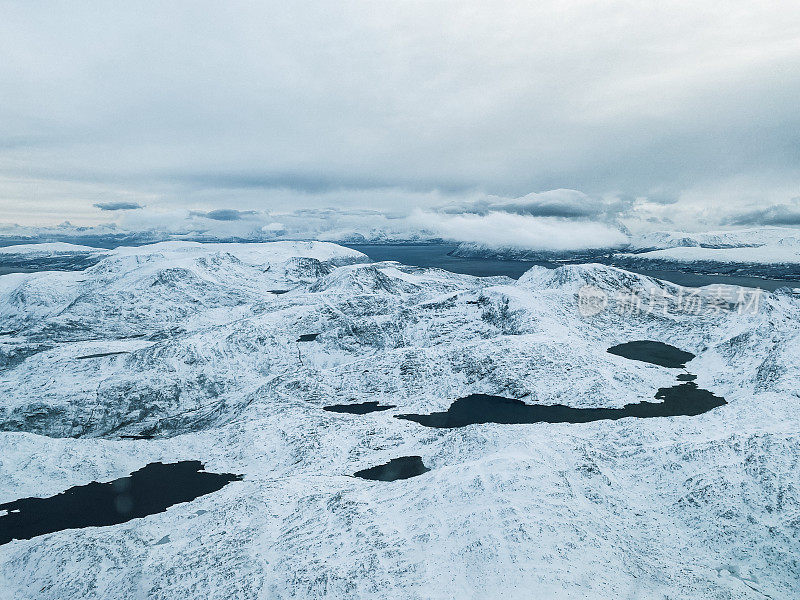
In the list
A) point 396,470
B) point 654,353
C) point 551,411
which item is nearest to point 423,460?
point 396,470

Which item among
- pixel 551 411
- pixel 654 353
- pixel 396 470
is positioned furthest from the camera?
pixel 654 353

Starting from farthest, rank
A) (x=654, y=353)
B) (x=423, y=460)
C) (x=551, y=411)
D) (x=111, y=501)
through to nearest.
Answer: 1. (x=654, y=353)
2. (x=551, y=411)
3. (x=423, y=460)
4. (x=111, y=501)

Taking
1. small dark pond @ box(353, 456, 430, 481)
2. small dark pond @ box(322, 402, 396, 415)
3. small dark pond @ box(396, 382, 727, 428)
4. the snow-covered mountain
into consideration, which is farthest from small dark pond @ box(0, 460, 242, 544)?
small dark pond @ box(396, 382, 727, 428)

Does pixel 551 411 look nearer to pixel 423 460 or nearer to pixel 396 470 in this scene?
pixel 423 460

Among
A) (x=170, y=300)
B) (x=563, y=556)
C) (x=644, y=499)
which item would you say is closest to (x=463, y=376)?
(x=644, y=499)

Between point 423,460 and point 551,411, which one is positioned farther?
point 551,411

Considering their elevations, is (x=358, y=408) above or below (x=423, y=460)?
below
